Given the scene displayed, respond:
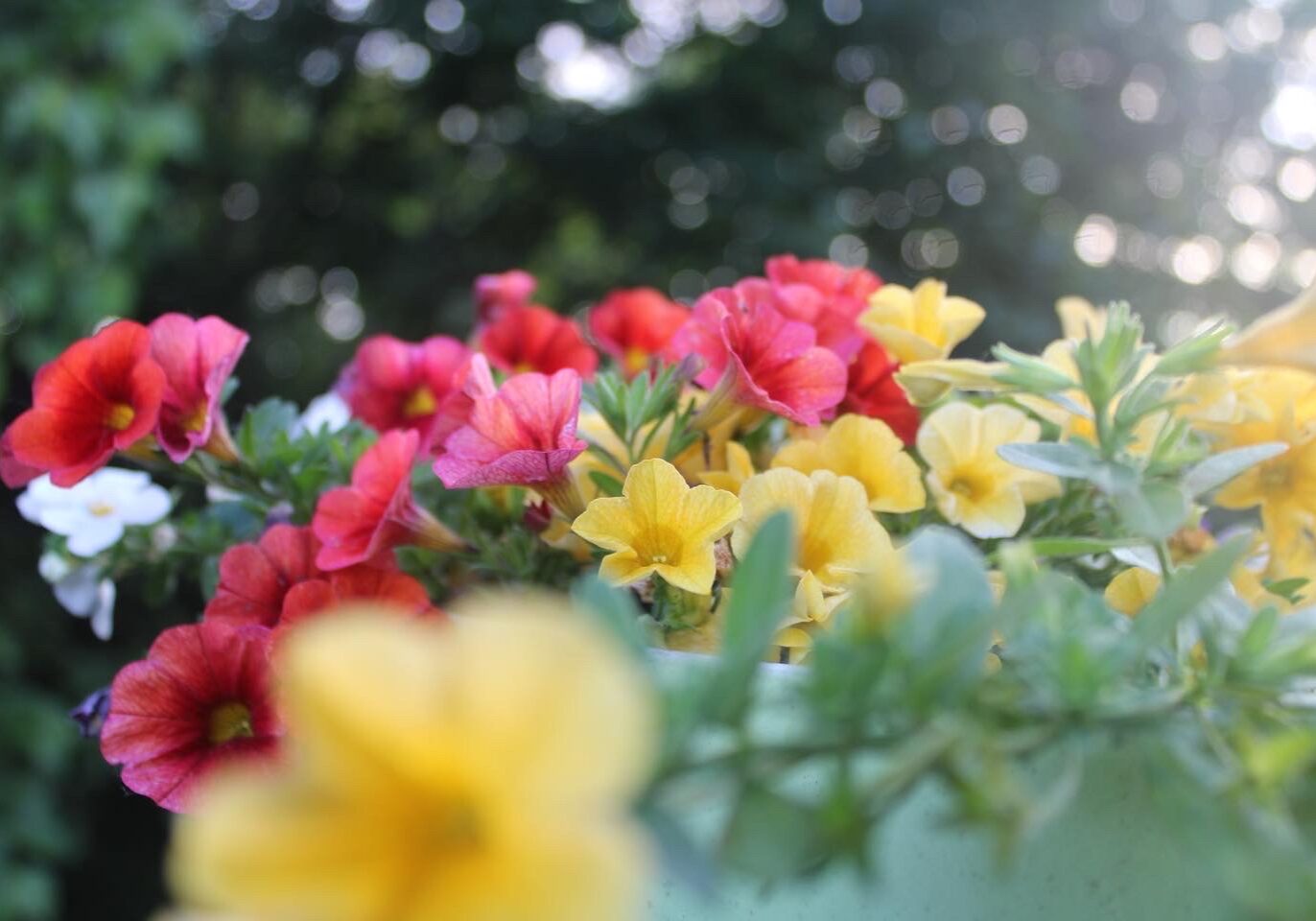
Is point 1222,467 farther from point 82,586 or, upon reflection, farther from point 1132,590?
point 82,586

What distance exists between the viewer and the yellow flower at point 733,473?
366 millimetres

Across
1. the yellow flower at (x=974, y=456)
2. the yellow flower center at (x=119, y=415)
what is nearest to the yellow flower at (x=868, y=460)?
the yellow flower at (x=974, y=456)

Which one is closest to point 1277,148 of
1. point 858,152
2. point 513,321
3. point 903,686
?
point 858,152

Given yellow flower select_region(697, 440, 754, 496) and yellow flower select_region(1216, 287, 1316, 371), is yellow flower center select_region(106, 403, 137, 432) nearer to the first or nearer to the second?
yellow flower select_region(697, 440, 754, 496)

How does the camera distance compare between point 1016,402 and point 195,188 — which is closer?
point 1016,402

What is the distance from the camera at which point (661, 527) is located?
33 cm

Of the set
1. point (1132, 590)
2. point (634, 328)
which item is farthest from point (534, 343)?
point (1132, 590)

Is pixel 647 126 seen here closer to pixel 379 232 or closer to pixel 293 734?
pixel 379 232

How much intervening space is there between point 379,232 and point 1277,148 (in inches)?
56.7

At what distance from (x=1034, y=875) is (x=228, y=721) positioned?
9.1 inches

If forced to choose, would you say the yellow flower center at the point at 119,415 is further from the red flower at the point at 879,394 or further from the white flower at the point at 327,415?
the red flower at the point at 879,394

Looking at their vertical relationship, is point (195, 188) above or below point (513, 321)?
below

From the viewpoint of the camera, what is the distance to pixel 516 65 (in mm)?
1886

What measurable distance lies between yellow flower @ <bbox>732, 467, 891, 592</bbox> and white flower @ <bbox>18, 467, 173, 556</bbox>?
27cm
